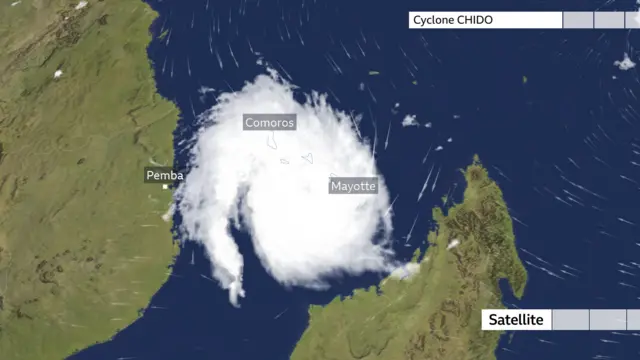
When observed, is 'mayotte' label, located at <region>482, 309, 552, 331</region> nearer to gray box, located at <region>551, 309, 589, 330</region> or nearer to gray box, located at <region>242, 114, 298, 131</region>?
gray box, located at <region>551, 309, 589, 330</region>

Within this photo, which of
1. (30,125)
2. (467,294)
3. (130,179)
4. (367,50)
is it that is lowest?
(467,294)

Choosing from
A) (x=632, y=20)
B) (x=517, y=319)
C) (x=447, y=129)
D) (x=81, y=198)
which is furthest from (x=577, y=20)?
(x=81, y=198)

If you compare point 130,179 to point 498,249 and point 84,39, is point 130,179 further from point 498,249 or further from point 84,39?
point 498,249

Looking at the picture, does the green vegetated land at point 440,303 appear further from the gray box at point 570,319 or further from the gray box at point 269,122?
the gray box at point 269,122

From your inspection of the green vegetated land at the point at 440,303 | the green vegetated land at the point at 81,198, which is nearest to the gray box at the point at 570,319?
the green vegetated land at the point at 440,303

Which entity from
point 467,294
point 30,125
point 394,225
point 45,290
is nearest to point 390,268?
point 394,225

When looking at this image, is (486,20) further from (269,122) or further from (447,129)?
(269,122)

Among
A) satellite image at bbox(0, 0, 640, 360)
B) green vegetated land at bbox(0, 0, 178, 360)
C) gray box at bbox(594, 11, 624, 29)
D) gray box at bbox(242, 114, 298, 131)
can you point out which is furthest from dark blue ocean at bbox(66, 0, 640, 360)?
gray box at bbox(242, 114, 298, 131)
